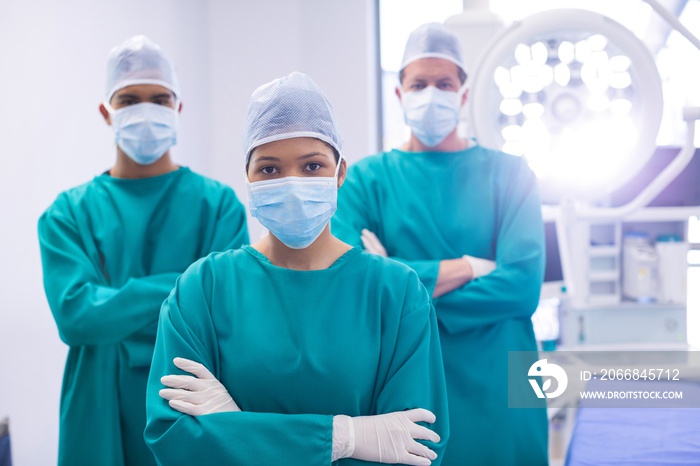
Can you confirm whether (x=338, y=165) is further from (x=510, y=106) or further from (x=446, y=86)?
(x=510, y=106)

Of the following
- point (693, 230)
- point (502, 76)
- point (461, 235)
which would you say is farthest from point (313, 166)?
point (693, 230)

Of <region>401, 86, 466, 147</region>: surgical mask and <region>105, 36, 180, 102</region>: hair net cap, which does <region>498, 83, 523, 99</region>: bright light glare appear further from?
<region>105, 36, 180, 102</region>: hair net cap

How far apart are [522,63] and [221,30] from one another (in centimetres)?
169

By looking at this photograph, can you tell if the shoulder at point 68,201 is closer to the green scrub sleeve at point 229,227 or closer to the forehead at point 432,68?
the green scrub sleeve at point 229,227

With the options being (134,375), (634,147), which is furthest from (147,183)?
(634,147)

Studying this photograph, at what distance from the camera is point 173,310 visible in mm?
1111

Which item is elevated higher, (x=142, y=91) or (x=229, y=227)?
(x=142, y=91)

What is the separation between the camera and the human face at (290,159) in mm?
1119

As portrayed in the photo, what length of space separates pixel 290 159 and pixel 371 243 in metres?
0.63

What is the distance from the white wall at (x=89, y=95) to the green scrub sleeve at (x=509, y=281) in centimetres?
139

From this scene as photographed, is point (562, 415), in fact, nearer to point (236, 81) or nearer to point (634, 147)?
point (634, 147)

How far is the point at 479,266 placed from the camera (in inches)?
65.5

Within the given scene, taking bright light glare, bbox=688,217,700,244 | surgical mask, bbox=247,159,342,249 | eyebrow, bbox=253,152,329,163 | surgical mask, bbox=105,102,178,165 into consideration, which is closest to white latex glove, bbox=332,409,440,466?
surgical mask, bbox=247,159,342,249

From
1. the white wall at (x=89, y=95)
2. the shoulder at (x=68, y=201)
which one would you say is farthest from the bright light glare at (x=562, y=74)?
the shoulder at (x=68, y=201)
